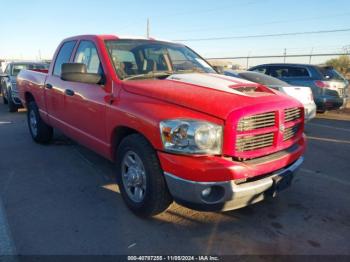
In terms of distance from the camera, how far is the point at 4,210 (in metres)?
3.55

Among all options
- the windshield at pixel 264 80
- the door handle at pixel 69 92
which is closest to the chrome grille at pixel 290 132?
the door handle at pixel 69 92

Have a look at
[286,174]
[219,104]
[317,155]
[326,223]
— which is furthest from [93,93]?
[317,155]

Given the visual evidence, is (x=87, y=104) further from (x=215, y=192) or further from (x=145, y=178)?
(x=215, y=192)

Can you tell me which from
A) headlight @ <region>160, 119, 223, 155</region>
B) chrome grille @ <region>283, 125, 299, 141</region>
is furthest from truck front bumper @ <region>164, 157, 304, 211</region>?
chrome grille @ <region>283, 125, 299, 141</region>

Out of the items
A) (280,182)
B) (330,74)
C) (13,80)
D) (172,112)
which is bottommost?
(280,182)

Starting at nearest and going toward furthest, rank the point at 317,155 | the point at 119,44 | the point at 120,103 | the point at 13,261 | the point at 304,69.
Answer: the point at 13,261, the point at 120,103, the point at 119,44, the point at 317,155, the point at 304,69

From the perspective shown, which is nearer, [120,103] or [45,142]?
[120,103]

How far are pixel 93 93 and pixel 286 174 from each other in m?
2.34

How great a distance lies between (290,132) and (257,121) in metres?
0.68

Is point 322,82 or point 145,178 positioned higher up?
point 322,82

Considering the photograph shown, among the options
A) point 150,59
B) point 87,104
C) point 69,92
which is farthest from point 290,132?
point 69,92

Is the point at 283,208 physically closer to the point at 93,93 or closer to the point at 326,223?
the point at 326,223

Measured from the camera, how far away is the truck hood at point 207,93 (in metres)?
2.84

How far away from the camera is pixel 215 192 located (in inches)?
109
